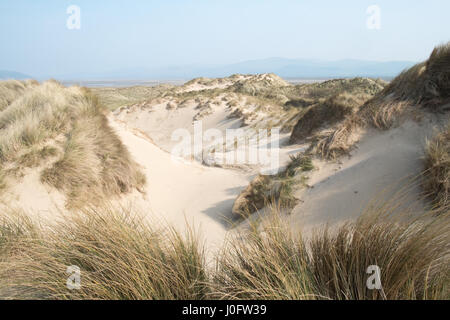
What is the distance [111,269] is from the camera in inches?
73.6

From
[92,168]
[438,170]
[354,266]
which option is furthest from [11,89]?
[438,170]

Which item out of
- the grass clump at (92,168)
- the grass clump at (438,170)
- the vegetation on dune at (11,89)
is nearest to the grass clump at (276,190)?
the grass clump at (438,170)

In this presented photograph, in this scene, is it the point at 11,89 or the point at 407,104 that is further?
the point at 11,89

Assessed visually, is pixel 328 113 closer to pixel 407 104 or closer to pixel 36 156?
pixel 407 104

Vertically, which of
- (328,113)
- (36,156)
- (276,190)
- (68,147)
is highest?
(328,113)

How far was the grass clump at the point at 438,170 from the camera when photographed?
9.48ft

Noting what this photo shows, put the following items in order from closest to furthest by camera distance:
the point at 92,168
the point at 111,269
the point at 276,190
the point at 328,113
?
the point at 111,269
the point at 276,190
the point at 92,168
the point at 328,113

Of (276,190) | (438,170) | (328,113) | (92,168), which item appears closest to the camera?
(438,170)

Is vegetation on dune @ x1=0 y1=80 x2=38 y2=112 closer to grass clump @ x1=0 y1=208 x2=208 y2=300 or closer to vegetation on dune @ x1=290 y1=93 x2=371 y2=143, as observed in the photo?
grass clump @ x1=0 y1=208 x2=208 y2=300

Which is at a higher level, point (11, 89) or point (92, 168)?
point (11, 89)

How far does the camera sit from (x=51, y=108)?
6.16 metres

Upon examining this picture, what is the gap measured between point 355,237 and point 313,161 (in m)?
3.28

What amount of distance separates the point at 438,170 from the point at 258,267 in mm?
2654

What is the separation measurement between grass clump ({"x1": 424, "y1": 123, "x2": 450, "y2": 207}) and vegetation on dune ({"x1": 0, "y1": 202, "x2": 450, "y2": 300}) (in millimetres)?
1209
